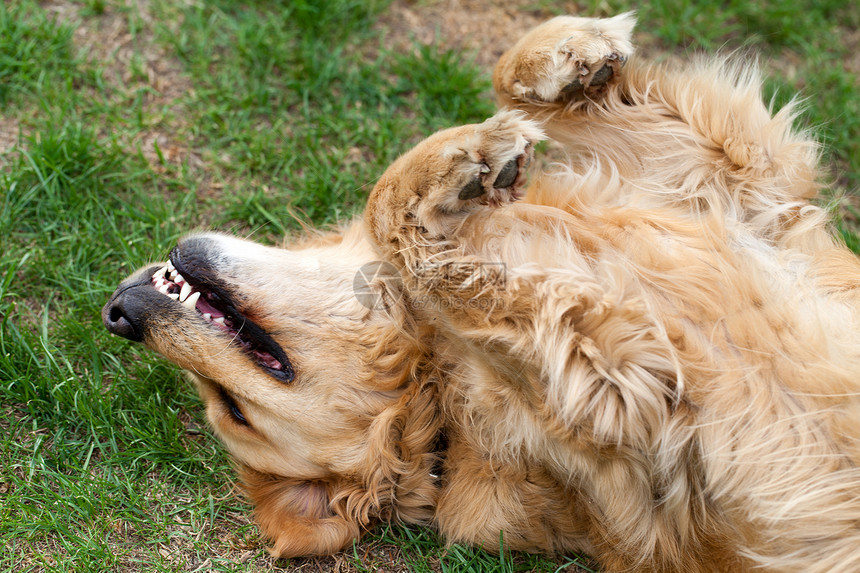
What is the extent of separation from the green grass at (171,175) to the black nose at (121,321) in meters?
0.47

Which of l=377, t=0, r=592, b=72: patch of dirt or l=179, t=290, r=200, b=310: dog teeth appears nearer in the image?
l=179, t=290, r=200, b=310: dog teeth

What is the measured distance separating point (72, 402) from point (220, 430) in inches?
29.9

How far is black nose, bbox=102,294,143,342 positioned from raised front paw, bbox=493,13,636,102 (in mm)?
1966

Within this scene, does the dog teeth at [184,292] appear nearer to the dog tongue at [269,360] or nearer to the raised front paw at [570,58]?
the dog tongue at [269,360]

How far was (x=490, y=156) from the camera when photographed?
2463 mm

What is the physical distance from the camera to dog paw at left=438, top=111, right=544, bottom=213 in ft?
8.01

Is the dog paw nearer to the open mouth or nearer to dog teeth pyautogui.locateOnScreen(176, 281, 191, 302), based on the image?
the open mouth

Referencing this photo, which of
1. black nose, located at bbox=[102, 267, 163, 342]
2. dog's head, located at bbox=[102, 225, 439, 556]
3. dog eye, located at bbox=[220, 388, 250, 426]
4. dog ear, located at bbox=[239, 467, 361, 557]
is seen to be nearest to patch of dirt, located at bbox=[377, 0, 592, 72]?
dog's head, located at bbox=[102, 225, 439, 556]

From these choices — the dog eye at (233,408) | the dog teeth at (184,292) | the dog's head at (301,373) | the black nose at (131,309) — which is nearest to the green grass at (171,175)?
the dog's head at (301,373)

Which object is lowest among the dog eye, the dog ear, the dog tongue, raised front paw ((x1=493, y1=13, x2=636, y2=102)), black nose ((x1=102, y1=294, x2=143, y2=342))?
the dog ear

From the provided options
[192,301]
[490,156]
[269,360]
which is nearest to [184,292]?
[192,301]

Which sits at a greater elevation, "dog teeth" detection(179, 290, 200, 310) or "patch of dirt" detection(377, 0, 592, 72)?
"patch of dirt" detection(377, 0, 592, 72)

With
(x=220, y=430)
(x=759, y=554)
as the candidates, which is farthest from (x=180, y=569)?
(x=759, y=554)

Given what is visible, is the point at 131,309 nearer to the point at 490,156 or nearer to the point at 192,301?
the point at 192,301
